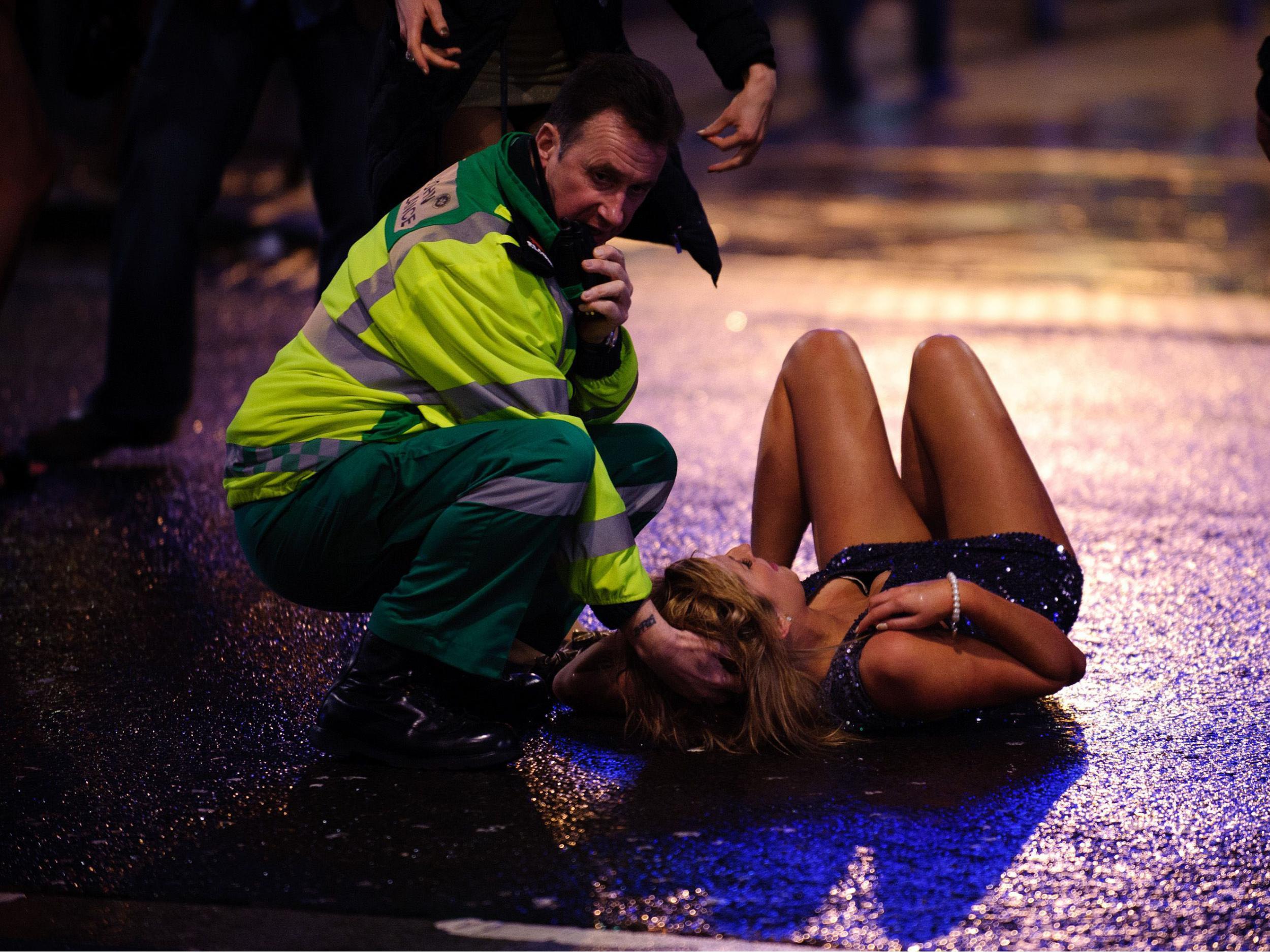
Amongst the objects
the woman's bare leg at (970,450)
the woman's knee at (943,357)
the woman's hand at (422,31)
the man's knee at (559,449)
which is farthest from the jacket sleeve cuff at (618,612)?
the woman's hand at (422,31)

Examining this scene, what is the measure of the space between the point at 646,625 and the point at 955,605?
588 millimetres

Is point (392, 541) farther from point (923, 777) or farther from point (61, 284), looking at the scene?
point (61, 284)

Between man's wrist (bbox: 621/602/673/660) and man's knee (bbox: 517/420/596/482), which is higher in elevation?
man's knee (bbox: 517/420/596/482)

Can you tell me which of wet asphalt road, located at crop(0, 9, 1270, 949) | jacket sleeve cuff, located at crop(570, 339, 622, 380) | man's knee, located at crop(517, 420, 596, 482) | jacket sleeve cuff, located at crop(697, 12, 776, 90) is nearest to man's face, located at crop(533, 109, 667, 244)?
jacket sleeve cuff, located at crop(570, 339, 622, 380)

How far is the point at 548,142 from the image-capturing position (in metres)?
2.96

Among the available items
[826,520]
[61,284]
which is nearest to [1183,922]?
[826,520]

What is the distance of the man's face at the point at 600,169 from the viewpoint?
2881mm

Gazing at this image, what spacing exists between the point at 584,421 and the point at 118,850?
1238 millimetres

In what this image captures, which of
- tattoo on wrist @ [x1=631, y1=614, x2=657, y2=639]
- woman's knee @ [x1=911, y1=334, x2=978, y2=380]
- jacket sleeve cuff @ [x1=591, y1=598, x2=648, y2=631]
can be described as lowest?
tattoo on wrist @ [x1=631, y1=614, x2=657, y2=639]

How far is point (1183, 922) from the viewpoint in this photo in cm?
246

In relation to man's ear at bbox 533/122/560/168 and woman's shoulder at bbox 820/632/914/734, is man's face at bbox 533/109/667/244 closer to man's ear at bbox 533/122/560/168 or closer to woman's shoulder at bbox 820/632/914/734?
man's ear at bbox 533/122/560/168

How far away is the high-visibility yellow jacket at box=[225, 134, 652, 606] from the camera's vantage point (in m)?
2.86

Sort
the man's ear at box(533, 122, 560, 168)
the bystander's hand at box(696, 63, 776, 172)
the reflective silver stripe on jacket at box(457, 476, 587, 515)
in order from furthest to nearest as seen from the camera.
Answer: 1. the bystander's hand at box(696, 63, 776, 172)
2. the man's ear at box(533, 122, 560, 168)
3. the reflective silver stripe on jacket at box(457, 476, 587, 515)

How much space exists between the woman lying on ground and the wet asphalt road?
0.10 metres
